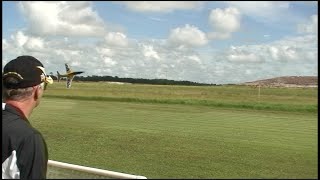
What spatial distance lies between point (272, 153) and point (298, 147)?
3.69 feet

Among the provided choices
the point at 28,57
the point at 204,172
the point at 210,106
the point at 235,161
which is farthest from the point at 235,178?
the point at 210,106

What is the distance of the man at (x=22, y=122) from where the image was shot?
2074mm

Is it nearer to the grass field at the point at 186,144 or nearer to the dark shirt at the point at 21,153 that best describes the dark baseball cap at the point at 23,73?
the dark shirt at the point at 21,153

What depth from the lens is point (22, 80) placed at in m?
2.28

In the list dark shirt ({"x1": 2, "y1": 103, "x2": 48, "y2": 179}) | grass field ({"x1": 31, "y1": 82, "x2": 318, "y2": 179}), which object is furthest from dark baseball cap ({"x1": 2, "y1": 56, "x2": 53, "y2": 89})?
grass field ({"x1": 31, "y1": 82, "x2": 318, "y2": 179})

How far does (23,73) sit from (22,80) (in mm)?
39

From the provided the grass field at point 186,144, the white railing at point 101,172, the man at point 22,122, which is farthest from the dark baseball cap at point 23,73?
the grass field at point 186,144

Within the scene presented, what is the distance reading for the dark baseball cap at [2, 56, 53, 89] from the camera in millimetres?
2279

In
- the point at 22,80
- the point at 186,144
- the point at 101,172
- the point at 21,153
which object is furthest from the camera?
the point at 186,144

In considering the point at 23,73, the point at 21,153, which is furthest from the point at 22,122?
the point at 23,73

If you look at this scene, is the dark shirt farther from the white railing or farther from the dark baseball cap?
the white railing

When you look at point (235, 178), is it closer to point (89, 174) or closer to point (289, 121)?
point (89, 174)

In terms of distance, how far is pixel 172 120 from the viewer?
17.0m

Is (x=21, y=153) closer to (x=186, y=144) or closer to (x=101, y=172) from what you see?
(x=101, y=172)
